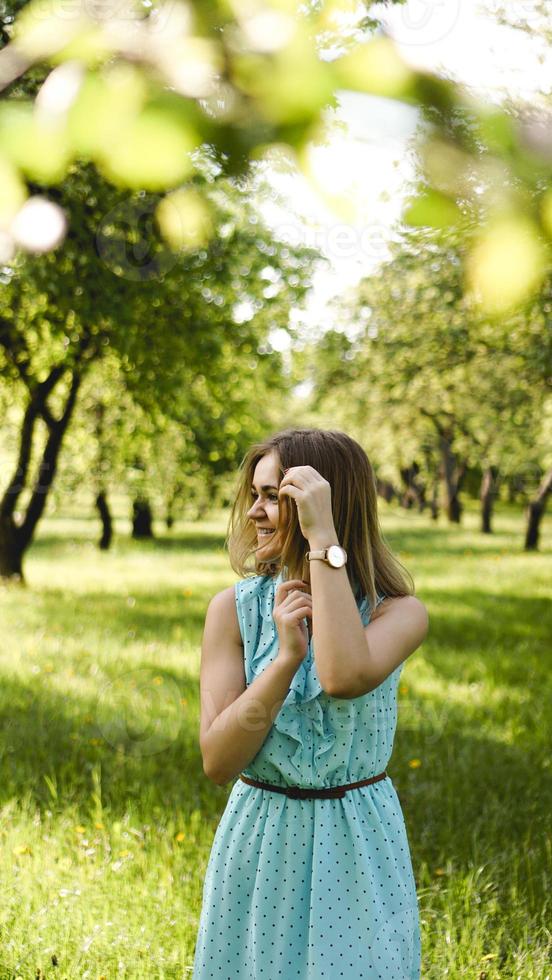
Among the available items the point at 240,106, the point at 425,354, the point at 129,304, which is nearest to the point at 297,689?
the point at 240,106

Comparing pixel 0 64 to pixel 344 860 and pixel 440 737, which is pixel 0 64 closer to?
pixel 344 860

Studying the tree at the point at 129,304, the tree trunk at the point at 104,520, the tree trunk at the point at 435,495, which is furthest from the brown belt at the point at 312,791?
the tree trunk at the point at 435,495

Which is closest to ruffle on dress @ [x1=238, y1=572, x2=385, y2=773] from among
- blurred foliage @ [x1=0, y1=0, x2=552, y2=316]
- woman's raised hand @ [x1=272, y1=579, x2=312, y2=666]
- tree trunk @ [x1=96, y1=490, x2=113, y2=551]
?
woman's raised hand @ [x1=272, y1=579, x2=312, y2=666]

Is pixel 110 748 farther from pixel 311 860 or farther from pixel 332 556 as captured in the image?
pixel 332 556

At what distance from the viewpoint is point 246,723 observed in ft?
5.79

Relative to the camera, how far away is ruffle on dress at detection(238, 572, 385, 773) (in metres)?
1.92

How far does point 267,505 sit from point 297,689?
16.5 inches

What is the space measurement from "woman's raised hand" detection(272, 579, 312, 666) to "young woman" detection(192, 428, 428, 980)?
1cm

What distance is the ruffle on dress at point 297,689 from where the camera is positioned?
192 cm

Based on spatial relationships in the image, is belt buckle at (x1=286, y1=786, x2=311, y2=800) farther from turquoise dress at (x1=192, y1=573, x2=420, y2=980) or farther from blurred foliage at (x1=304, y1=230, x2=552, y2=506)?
blurred foliage at (x1=304, y1=230, x2=552, y2=506)

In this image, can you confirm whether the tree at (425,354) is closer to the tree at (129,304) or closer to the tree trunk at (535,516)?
the tree at (129,304)

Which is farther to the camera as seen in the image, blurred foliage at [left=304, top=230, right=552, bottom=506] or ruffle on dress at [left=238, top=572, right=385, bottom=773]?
blurred foliage at [left=304, top=230, right=552, bottom=506]

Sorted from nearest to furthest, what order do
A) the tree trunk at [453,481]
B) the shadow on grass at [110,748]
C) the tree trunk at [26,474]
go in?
1. the shadow on grass at [110,748]
2. the tree trunk at [26,474]
3. the tree trunk at [453,481]

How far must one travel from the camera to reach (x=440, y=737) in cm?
560
